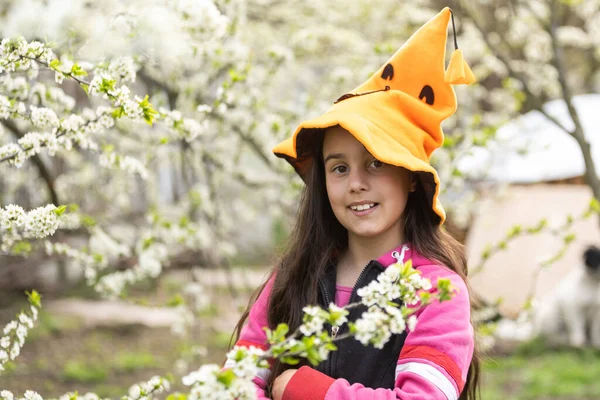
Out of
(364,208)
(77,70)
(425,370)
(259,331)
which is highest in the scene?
(77,70)

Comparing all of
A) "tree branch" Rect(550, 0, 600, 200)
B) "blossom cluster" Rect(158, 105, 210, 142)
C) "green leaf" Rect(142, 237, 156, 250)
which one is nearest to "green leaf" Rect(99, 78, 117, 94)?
"blossom cluster" Rect(158, 105, 210, 142)

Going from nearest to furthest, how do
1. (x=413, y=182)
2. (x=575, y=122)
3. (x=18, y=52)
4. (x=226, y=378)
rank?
(x=226, y=378) → (x=18, y=52) → (x=413, y=182) → (x=575, y=122)

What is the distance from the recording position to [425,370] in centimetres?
162

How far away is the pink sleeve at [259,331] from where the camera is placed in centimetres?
188

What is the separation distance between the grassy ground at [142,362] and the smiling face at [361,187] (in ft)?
8.70

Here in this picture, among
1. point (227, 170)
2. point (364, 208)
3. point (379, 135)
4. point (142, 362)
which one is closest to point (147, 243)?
point (227, 170)

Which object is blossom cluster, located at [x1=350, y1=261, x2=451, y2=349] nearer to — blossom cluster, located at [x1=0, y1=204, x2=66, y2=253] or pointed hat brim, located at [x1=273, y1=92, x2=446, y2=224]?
pointed hat brim, located at [x1=273, y1=92, x2=446, y2=224]

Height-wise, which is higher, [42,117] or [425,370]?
[42,117]

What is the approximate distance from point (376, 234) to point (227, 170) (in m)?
2.91

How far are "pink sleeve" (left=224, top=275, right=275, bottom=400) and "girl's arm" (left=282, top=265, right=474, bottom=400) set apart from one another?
7.8 inches

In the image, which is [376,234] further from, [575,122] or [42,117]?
[575,122]

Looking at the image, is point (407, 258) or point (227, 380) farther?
point (407, 258)

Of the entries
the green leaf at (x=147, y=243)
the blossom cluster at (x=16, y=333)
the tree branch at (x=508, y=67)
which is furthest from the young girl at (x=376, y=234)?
the green leaf at (x=147, y=243)

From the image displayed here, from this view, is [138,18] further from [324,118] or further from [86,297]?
[86,297]
